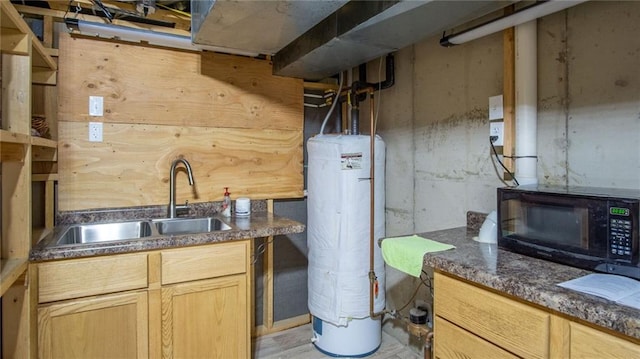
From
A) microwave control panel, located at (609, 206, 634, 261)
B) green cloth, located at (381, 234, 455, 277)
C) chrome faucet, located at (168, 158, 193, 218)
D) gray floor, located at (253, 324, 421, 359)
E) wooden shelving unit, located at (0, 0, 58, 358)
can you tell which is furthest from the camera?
gray floor, located at (253, 324, 421, 359)

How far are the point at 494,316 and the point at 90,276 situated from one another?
5.29 feet

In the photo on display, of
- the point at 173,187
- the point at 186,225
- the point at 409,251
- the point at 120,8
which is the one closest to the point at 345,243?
the point at 409,251

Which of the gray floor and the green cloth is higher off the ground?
the green cloth

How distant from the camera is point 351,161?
223cm

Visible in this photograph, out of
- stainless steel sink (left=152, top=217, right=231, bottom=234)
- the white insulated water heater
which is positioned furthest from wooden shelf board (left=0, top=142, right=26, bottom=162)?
the white insulated water heater

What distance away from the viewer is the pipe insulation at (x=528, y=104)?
161 centimetres

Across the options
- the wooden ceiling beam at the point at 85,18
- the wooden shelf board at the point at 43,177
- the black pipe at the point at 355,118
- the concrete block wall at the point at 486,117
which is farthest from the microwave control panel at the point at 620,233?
the wooden shelf board at the point at 43,177

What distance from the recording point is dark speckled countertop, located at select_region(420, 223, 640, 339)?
88 cm

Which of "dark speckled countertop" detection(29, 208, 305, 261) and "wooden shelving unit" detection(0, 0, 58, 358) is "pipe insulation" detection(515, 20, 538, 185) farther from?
"wooden shelving unit" detection(0, 0, 58, 358)

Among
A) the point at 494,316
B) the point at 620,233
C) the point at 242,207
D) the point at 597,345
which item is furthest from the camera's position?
the point at 242,207

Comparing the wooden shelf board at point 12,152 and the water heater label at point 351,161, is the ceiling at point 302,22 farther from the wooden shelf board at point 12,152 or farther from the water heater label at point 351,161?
the wooden shelf board at point 12,152

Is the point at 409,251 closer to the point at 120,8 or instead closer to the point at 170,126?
the point at 170,126

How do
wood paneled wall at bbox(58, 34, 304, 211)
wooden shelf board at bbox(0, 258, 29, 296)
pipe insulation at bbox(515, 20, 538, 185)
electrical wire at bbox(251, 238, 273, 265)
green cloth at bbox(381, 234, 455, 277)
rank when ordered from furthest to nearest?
electrical wire at bbox(251, 238, 273, 265)
wood paneled wall at bbox(58, 34, 304, 211)
pipe insulation at bbox(515, 20, 538, 185)
green cloth at bbox(381, 234, 455, 277)
wooden shelf board at bbox(0, 258, 29, 296)

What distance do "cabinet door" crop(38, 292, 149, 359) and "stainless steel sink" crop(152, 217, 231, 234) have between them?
559 millimetres
